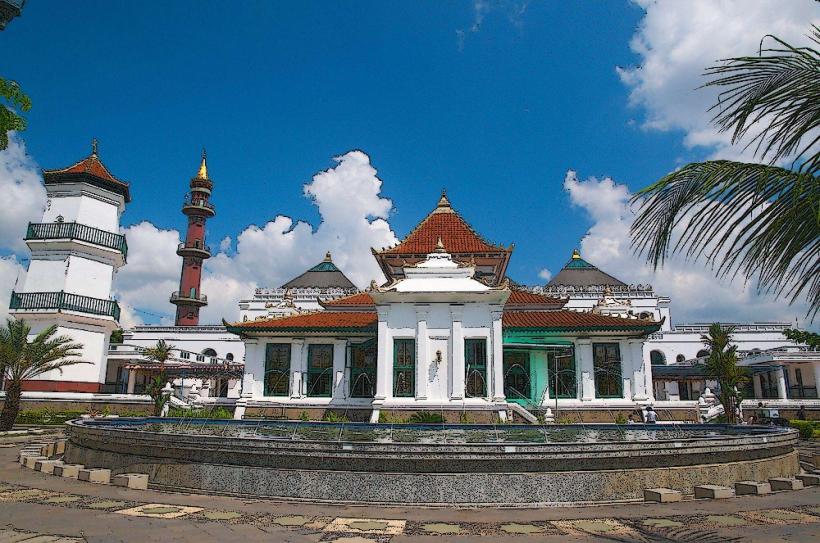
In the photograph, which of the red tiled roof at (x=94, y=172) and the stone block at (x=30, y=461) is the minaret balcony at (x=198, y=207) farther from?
the stone block at (x=30, y=461)

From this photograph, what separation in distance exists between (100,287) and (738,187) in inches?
1605

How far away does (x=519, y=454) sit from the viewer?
1081cm

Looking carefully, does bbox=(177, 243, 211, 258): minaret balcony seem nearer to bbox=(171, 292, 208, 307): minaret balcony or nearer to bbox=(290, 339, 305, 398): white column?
bbox=(171, 292, 208, 307): minaret balcony

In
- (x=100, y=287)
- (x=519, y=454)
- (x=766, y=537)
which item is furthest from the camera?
(x=100, y=287)

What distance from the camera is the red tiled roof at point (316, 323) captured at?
2794 cm

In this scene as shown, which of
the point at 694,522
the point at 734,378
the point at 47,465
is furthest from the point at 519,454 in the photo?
the point at 734,378

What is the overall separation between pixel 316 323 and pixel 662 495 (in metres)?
20.3

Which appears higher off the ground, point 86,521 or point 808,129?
point 808,129

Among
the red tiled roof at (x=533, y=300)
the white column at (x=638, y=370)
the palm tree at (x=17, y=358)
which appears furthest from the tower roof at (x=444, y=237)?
the palm tree at (x=17, y=358)

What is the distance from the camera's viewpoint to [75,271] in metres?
36.9

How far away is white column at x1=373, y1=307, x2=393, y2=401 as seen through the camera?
968 inches

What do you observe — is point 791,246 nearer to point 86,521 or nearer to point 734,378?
point 86,521

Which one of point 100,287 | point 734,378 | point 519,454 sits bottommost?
point 519,454

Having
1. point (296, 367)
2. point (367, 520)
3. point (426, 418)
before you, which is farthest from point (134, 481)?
point (296, 367)
